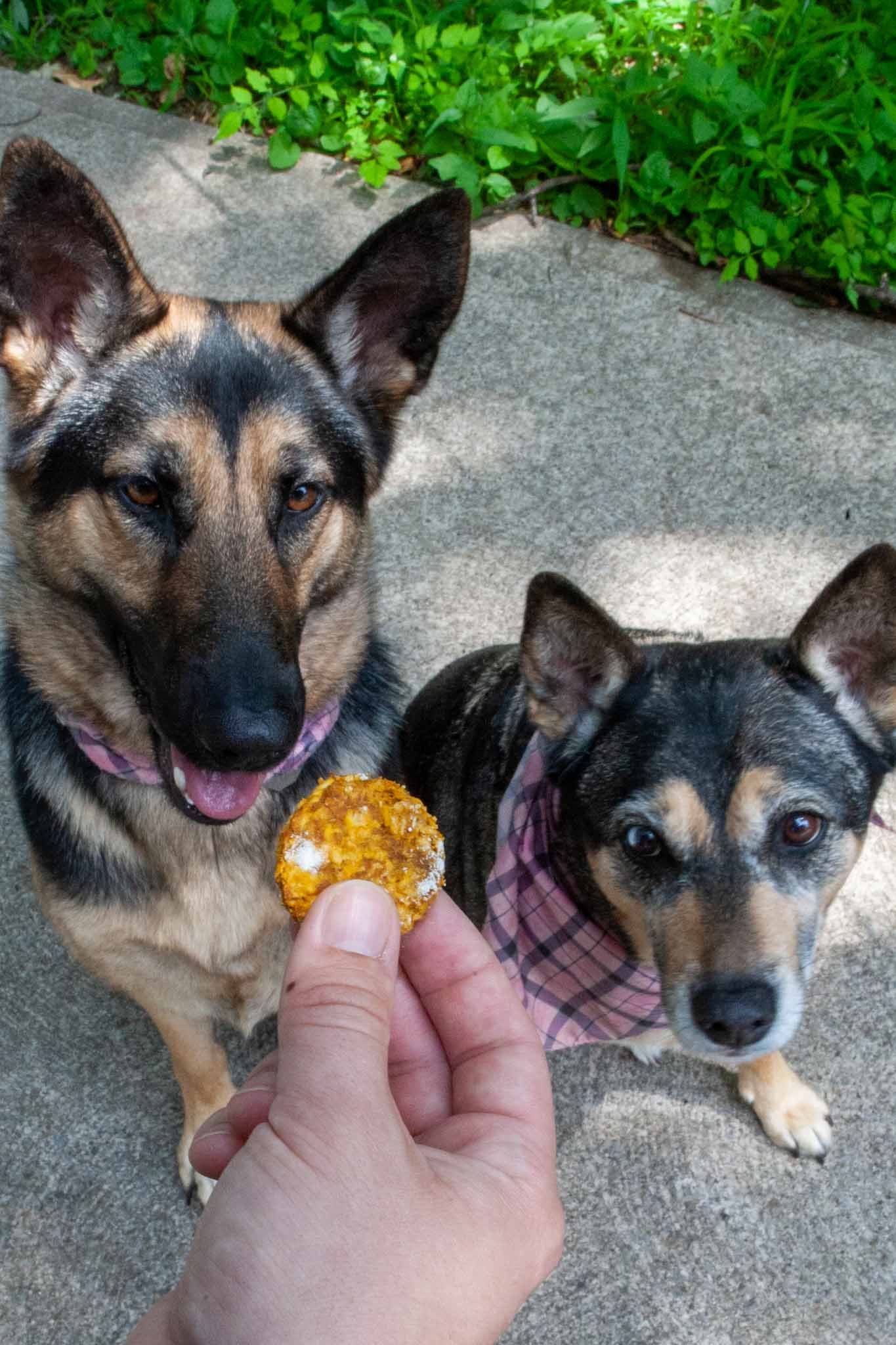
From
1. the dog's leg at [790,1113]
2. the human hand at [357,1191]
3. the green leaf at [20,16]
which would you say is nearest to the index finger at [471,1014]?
the human hand at [357,1191]

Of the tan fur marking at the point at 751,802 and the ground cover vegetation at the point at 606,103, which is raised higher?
the ground cover vegetation at the point at 606,103

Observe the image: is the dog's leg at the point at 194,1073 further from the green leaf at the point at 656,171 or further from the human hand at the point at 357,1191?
the green leaf at the point at 656,171

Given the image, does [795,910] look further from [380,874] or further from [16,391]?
[16,391]

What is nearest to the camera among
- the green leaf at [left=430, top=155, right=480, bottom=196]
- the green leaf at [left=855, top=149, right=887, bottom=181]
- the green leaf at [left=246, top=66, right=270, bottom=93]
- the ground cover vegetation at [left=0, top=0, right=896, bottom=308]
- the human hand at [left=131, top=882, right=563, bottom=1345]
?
the human hand at [left=131, top=882, right=563, bottom=1345]

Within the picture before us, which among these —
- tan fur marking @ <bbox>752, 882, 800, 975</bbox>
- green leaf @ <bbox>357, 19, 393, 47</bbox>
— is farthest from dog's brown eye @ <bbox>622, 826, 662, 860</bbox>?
green leaf @ <bbox>357, 19, 393, 47</bbox>

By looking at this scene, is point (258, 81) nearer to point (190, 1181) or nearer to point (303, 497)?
point (303, 497)

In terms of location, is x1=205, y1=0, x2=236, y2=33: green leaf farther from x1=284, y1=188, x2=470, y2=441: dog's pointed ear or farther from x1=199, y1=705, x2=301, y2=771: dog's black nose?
x1=199, y1=705, x2=301, y2=771: dog's black nose
